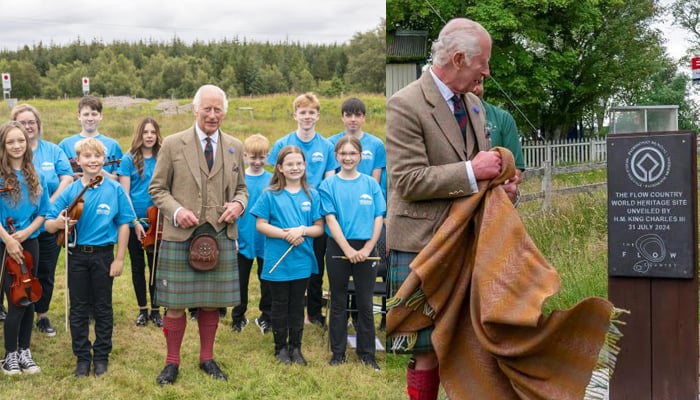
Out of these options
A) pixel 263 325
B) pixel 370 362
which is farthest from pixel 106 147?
pixel 370 362

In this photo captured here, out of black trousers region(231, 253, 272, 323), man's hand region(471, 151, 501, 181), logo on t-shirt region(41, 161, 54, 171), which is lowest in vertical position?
black trousers region(231, 253, 272, 323)

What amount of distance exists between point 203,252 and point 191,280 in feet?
0.51

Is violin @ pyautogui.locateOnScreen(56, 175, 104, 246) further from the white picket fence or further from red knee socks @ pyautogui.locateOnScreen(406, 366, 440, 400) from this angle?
the white picket fence

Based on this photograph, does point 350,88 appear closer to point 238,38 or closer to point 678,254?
point 238,38

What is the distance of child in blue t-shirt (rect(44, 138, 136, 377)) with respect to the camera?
3484 mm

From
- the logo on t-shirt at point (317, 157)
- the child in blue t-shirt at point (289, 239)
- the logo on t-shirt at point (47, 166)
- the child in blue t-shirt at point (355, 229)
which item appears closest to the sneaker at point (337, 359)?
the child in blue t-shirt at point (355, 229)

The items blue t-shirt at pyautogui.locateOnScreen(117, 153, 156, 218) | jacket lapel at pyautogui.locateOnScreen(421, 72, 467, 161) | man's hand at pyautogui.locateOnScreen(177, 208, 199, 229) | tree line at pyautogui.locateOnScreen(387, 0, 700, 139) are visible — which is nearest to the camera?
jacket lapel at pyautogui.locateOnScreen(421, 72, 467, 161)

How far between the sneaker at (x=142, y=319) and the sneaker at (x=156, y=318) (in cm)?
3

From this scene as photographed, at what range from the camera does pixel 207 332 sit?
353cm

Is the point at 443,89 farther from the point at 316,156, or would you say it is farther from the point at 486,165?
the point at 316,156

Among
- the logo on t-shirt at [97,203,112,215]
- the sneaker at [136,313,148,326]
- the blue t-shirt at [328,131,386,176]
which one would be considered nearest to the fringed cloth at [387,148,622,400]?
the blue t-shirt at [328,131,386,176]

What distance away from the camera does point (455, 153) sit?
2.29 metres

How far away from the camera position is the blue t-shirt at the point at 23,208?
350 centimetres

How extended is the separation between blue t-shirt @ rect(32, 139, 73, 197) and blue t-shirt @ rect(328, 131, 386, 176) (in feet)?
5.10
